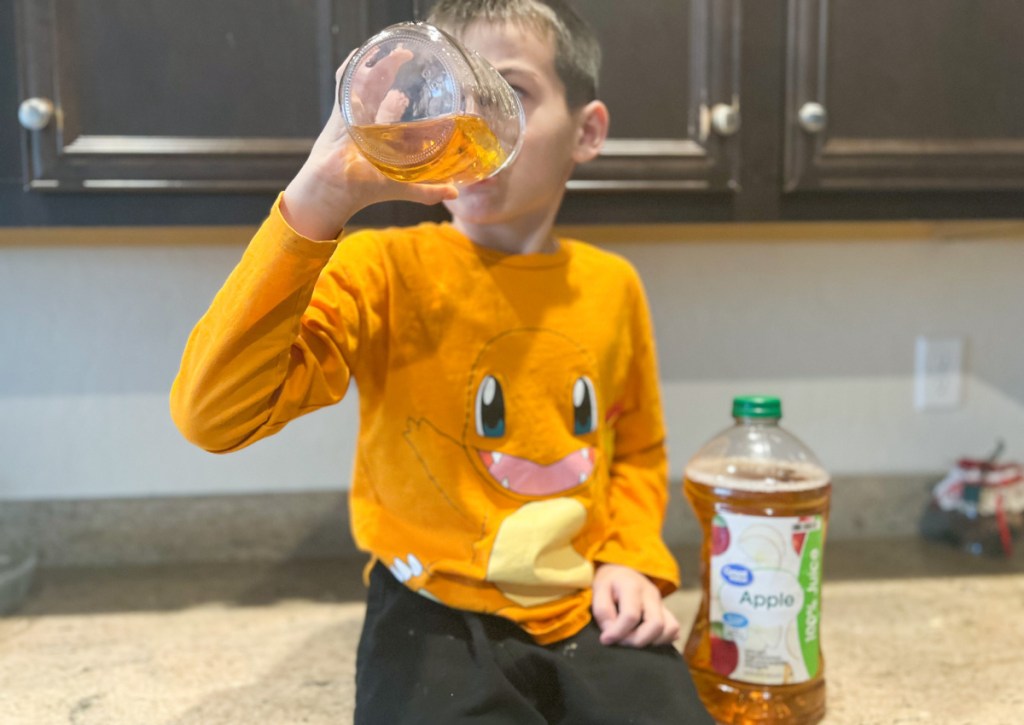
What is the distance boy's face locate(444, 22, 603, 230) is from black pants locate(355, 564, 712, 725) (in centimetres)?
39

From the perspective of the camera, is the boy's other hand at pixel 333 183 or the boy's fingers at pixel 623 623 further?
the boy's fingers at pixel 623 623

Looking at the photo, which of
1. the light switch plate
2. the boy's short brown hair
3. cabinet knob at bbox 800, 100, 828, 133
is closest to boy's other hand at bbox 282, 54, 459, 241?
the boy's short brown hair

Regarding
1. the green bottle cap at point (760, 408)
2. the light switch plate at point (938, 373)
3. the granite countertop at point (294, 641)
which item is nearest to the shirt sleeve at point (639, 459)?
the green bottle cap at point (760, 408)

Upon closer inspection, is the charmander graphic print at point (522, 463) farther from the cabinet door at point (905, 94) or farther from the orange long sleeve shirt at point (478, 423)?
the cabinet door at point (905, 94)

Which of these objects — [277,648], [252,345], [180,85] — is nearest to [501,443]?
[252,345]

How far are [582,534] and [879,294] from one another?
31.5 inches

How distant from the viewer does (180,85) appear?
0.94 metres

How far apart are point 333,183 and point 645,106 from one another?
52 cm

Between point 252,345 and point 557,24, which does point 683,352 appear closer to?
point 557,24

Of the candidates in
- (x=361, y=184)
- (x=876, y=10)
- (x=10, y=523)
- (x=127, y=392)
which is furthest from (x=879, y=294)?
(x=10, y=523)

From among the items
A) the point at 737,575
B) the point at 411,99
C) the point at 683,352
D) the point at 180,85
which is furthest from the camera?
the point at 683,352

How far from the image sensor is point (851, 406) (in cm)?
140

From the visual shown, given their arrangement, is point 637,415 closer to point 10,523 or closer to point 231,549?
point 231,549

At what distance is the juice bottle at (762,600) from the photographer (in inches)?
32.0
